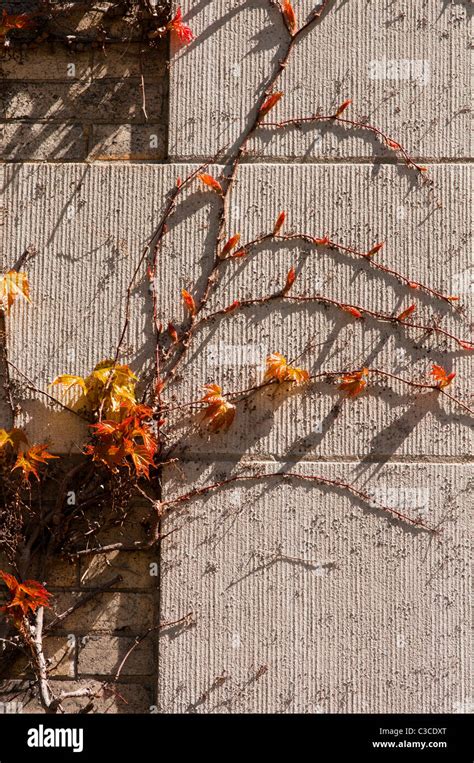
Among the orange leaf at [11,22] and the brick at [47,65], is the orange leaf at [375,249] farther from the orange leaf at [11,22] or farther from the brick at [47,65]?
the orange leaf at [11,22]

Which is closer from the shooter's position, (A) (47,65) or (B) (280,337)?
(B) (280,337)

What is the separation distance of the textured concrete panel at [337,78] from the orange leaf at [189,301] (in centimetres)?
60

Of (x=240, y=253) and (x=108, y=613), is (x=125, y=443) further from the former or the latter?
(x=240, y=253)

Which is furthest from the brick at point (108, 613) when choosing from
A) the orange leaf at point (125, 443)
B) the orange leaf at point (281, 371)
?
the orange leaf at point (281, 371)

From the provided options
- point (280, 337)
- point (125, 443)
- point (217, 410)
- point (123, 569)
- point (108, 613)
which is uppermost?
point (280, 337)

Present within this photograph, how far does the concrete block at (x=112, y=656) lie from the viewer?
3734 millimetres

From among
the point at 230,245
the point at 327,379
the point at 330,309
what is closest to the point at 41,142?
the point at 230,245

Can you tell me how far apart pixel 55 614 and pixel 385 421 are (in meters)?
1.60

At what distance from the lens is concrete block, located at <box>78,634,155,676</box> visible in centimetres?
373

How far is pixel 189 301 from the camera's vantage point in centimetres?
376

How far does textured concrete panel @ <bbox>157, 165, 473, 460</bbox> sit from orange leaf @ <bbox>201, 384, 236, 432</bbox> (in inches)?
2.4

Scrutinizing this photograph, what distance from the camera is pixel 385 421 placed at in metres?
3.78

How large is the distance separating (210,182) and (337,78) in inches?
28.9

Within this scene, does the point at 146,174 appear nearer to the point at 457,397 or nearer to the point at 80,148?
the point at 80,148
